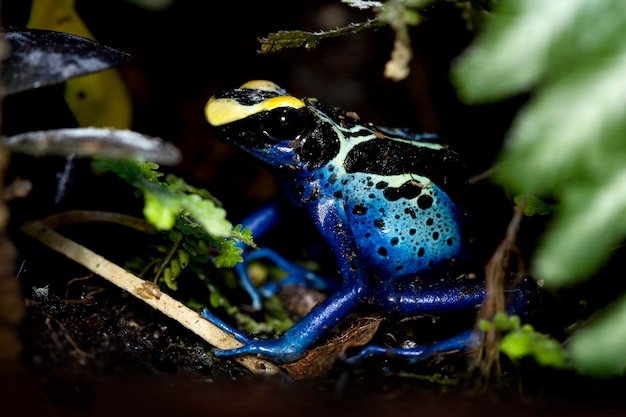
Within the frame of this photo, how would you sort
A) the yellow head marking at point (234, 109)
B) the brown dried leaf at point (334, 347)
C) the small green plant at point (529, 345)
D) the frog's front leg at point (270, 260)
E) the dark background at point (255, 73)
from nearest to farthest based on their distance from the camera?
the small green plant at point (529, 345), the brown dried leaf at point (334, 347), the yellow head marking at point (234, 109), the frog's front leg at point (270, 260), the dark background at point (255, 73)

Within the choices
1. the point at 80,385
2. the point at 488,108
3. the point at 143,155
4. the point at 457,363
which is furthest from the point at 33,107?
the point at 488,108

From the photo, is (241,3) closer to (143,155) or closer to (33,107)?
(33,107)

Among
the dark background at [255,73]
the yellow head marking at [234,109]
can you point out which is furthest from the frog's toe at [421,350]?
the dark background at [255,73]

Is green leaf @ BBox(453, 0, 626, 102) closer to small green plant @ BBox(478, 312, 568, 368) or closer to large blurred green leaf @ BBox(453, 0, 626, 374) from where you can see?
large blurred green leaf @ BBox(453, 0, 626, 374)

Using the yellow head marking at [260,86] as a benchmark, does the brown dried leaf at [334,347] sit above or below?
below

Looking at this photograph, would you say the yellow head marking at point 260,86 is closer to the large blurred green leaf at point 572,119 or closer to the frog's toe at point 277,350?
the frog's toe at point 277,350

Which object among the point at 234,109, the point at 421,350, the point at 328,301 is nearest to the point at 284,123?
the point at 234,109

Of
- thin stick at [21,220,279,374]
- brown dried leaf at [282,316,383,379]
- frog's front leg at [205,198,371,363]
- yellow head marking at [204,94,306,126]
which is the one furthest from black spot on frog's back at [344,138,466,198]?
thin stick at [21,220,279,374]
